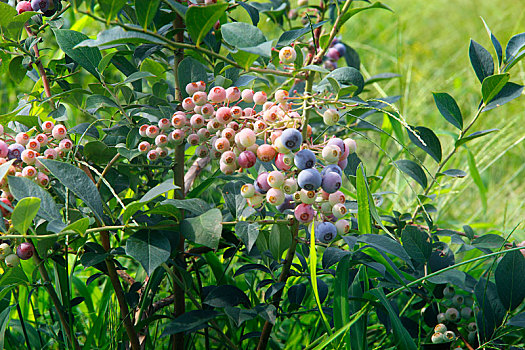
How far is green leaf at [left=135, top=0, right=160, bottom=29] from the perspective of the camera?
540 mm

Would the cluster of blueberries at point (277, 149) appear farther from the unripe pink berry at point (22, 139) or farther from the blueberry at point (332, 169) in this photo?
the unripe pink berry at point (22, 139)

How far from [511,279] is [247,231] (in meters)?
0.36

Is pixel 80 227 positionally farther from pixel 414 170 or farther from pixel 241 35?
pixel 414 170

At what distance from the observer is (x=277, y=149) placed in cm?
55

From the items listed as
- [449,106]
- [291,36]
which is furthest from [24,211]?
[449,106]

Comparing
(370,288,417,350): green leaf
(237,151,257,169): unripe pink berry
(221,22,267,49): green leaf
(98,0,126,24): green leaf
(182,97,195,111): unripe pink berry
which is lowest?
(370,288,417,350): green leaf

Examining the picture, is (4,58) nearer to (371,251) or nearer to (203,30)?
(203,30)

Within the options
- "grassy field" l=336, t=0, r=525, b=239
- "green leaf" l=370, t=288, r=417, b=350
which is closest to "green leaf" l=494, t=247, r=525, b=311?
"green leaf" l=370, t=288, r=417, b=350

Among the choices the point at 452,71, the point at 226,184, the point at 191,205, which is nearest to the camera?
the point at 191,205

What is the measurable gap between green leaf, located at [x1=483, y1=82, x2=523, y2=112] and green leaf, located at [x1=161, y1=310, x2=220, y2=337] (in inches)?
19.6

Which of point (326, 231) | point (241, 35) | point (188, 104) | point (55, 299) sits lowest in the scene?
point (55, 299)

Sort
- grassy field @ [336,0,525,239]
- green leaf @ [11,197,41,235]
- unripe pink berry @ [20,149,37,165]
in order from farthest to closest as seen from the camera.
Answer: grassy field @ [336,0,525,239] → unripe pink berry @ [20,149,37,165] → green leaf @ [11,197,41,235]

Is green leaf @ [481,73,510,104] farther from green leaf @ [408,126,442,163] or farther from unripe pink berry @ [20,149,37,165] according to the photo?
unripe pink berry @ [20,149,37,165]

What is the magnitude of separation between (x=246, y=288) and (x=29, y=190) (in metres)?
0.60
